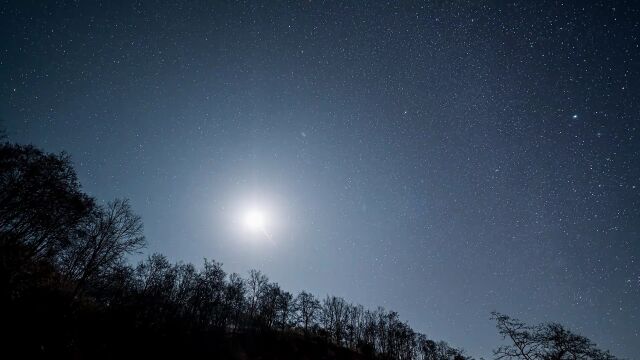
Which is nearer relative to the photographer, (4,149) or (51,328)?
(51,328)

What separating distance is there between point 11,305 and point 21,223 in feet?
53.1

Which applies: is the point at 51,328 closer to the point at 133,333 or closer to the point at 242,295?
the point at 133,333

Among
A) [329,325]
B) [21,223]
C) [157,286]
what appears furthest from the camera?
[329,325]

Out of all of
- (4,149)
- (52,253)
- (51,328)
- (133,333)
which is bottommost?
(51,328)

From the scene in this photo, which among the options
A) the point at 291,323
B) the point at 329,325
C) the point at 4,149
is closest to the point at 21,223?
the point at 4,149

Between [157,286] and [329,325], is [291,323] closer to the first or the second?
[329,325]

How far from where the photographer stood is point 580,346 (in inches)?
1013

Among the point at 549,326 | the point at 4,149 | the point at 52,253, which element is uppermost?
the point at 4,149

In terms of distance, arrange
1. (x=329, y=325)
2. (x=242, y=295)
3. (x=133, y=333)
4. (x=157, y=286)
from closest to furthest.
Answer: (x=133, y=333) → (x=157, y=286) → (x=242, y=295) → (x=329, y=325)

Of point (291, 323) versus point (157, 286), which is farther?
→ point (291, 323)

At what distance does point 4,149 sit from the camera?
88.6ft

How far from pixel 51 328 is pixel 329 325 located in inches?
2994

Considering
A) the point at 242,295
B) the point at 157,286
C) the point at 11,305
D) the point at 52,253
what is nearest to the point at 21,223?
the point at 52,253

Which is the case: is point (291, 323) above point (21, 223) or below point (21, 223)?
above
